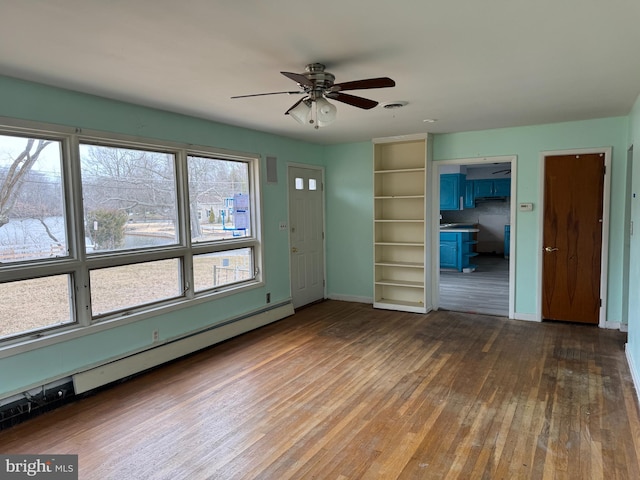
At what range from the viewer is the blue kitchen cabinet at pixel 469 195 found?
10258mm

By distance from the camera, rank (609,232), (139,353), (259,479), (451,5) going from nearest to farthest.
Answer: (451,5) < (259,479) < (139,353) < (609,232)

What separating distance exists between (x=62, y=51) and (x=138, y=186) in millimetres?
1534

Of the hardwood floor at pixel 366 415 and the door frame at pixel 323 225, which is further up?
the door frame at pixel 323 225

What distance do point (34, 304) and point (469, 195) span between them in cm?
943

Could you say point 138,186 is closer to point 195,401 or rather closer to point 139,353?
point 139,353

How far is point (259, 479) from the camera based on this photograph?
227 centimetres

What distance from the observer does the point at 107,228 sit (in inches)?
141

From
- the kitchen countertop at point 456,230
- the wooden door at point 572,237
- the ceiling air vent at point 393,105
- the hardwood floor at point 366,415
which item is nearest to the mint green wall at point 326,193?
the wooden door at point 572,237

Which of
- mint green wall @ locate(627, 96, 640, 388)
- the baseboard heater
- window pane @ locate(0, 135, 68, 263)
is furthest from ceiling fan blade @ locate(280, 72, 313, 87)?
mint green wall @ locate(627, 96, 640, 388)

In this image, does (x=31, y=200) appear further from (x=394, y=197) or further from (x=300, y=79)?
(x=394, y=197)

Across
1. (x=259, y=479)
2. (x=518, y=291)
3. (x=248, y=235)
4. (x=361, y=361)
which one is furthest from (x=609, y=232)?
(x=259, y=479)

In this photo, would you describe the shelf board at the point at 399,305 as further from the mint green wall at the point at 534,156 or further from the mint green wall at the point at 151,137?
the mint green wall at the point at 151,137

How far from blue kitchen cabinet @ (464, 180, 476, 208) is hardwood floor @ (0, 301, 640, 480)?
6.02 metres

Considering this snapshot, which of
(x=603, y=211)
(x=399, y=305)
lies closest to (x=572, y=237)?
(x=603, y=211)
